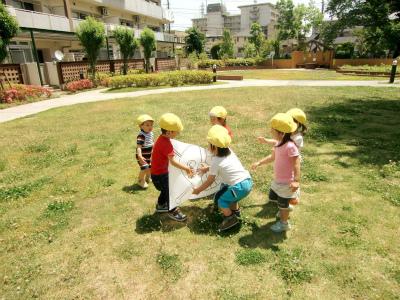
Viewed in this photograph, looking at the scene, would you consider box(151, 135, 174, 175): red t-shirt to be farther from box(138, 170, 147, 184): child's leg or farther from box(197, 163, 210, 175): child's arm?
box(138, 170, 147, 184): child's leg

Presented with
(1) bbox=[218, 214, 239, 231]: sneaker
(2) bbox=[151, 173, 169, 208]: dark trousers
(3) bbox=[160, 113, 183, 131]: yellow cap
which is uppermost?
(3) bbox=[160, 113, 183, 131]: yellow cap

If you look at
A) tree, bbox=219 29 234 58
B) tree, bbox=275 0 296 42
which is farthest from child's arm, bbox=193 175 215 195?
tree, bbox=275 0 296 42

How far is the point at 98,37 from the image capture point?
2220 cm

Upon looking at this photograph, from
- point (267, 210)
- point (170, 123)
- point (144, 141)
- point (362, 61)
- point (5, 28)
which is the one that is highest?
point (5, 28)

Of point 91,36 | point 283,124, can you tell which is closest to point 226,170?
point 283,124

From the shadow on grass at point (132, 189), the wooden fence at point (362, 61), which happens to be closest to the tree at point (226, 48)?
the wooden fence at point (362, 61)

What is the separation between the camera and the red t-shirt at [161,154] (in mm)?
4398

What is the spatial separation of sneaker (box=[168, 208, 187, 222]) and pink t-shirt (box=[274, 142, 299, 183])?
4.92ft

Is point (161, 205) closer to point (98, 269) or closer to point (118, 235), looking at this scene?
point (118, 235)

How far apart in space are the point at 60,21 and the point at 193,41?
3493 cm

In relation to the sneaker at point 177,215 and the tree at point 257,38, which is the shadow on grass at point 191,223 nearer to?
the sneaker at point 177,215

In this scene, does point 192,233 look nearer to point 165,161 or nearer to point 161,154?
point 165,161

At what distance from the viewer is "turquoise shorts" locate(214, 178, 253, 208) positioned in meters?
4.02

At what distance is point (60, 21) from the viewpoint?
27.9 meters
